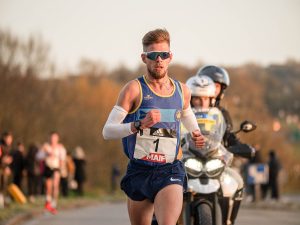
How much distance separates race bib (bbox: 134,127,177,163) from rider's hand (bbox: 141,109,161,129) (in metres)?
0.37

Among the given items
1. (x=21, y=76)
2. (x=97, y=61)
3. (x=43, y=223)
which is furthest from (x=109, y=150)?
(x=43, y=223)

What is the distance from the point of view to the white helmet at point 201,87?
467 inches

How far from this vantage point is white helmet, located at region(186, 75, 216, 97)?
1187 centimetres

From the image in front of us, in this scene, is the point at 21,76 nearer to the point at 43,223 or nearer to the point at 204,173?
the point at 43,223

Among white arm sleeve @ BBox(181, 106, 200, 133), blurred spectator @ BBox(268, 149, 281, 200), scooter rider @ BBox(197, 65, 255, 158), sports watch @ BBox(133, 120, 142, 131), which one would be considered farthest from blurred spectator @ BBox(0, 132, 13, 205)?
sports watch @ BBox(133, 120, 142, 131)

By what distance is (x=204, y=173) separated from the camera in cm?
1134

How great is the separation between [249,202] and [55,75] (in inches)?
1342

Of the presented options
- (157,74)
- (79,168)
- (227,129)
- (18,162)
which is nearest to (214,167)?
(227,129)

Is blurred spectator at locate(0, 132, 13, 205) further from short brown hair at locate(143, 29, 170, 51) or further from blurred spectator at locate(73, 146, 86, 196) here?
short brown hair at locate(143, 29, 170, 51)

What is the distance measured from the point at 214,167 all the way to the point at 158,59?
3224 millimetres

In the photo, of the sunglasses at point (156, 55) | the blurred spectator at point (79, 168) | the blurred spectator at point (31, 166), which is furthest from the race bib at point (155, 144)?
the blurred spectator at point (79, 168)

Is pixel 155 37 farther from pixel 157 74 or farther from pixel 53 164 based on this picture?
pixel 53 164

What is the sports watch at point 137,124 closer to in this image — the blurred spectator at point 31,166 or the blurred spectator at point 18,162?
the blurred spectator at point 18,162

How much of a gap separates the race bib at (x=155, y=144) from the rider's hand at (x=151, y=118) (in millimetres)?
372
